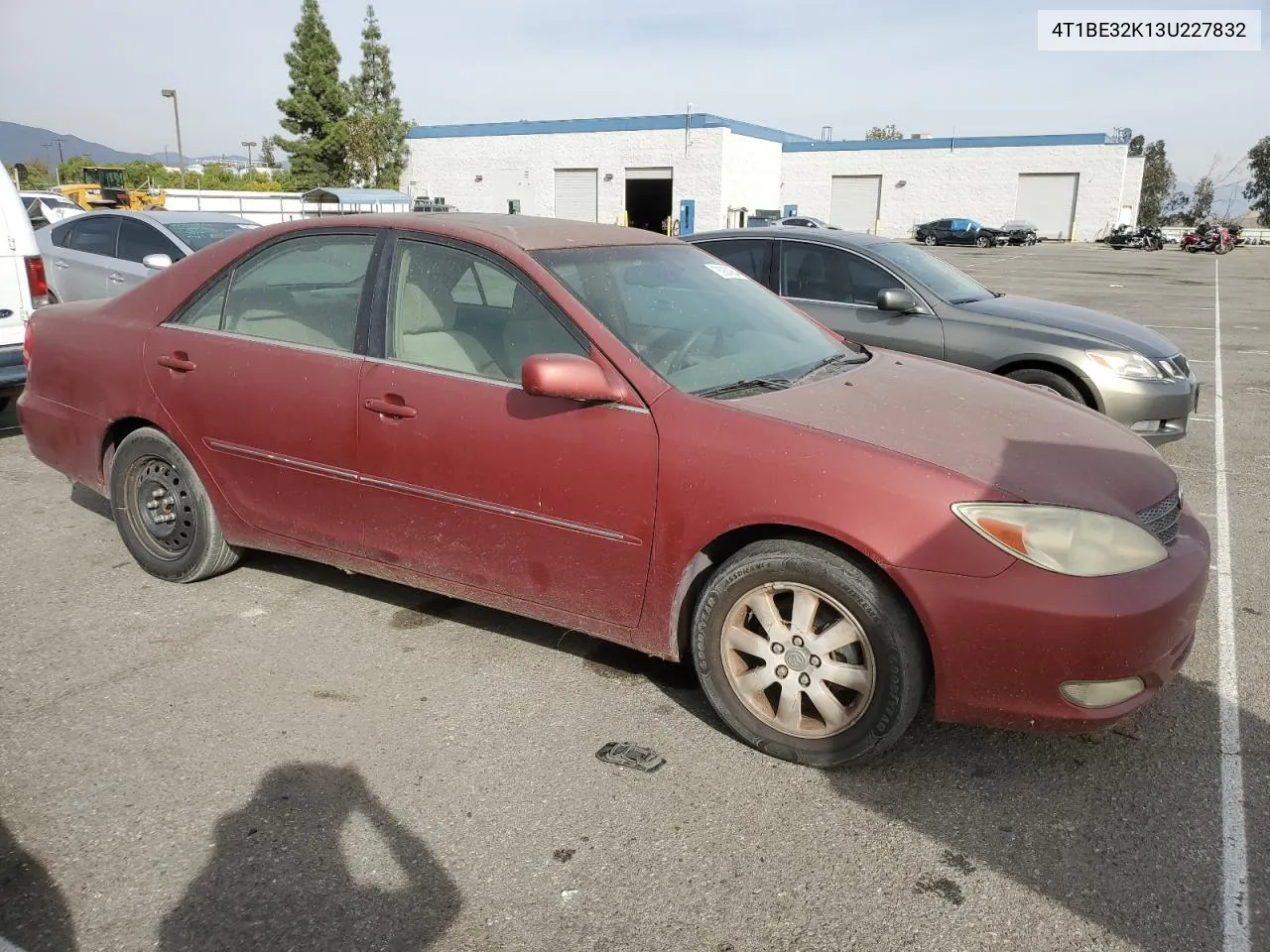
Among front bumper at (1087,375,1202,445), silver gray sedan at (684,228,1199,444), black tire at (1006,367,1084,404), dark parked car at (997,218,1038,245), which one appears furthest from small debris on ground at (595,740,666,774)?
dark parked car at (997,218,1038,245)

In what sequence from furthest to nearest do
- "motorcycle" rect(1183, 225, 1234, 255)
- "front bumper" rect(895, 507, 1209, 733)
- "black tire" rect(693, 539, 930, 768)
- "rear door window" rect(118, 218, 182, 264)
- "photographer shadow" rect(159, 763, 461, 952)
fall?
"motorcycle" rect(1183, 225, 1234, 255) < "rear door window" rect(118, 218, 182, 264) < "black tire" rect(693, 539, 930, 768) < "front bumper" rect(895, 507, 1209, 733) < "photographer shadow" rect(159, 763, 461, 952)

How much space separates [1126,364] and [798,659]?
14.7 feet

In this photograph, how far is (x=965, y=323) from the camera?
21.5 ft

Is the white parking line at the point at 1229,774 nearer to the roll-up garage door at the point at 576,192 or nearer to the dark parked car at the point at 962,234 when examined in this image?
the roll-up garage door at the point at 576,192

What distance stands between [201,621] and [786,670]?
2512 millimetres

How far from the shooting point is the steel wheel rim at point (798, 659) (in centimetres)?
287

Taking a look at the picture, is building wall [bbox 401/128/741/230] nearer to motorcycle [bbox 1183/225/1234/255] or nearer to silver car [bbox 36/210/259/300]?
motorcycle [bbox 1183/225/1234/255]

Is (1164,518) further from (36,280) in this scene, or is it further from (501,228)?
(36,280)

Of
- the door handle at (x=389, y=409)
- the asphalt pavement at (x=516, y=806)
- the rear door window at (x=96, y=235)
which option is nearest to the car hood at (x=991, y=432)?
the asphalt pavement at (x=516, y=806)

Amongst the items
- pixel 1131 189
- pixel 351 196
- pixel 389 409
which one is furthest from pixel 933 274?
pixel 1131 189

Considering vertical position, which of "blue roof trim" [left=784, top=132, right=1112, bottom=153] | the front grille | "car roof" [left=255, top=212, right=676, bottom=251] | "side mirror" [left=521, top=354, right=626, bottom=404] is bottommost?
the front grille

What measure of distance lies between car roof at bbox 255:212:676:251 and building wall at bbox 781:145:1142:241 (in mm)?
57722

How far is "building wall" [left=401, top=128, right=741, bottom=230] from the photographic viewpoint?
45.5 m

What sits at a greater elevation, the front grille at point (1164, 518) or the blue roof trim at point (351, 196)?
the blue roof trim at point (351, 196)
